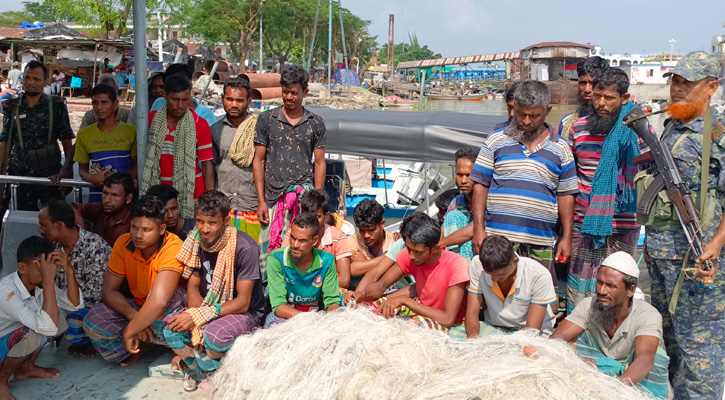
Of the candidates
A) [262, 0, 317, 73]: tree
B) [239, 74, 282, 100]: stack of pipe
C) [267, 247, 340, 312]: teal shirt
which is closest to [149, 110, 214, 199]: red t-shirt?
[267, 247, 340, 312]: teal shirt

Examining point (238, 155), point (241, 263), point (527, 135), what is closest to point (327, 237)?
point (241, 263)

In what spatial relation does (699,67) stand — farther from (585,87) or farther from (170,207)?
(170,207)

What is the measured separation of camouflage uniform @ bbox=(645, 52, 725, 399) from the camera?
3.26m

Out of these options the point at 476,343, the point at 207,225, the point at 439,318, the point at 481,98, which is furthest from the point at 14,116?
the point at 481,98

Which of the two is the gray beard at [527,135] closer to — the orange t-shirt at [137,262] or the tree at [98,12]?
the orange t-shirt at [137,262]

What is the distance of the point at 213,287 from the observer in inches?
146

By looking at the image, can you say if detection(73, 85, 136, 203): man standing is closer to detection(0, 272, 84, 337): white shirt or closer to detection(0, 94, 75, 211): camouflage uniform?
detection(0, 94, 75, 211): camouflage uniform

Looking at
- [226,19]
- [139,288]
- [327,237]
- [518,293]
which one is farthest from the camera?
[226,19]

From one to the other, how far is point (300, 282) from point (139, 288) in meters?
1.03

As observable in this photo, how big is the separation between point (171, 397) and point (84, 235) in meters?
1.26

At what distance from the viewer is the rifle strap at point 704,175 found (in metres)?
3.17

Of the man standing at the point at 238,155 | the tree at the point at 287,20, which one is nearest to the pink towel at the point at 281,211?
the man standing at the point at 238,155

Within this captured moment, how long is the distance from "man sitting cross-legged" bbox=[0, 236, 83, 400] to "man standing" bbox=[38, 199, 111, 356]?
0.71 feet

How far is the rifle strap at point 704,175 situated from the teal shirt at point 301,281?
1.99 m
